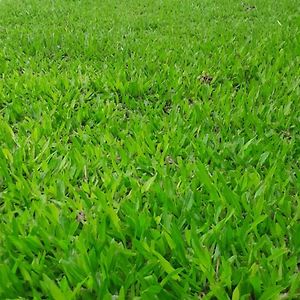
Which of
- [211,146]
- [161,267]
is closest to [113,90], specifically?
[211,146]

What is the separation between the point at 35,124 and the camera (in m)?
2.49

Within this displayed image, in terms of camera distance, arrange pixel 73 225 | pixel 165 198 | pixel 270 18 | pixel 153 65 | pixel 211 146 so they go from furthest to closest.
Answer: pixel 270 18 → pixel 153 65 → pixel 211 146 → pixel 165 198 → pixel 73 225

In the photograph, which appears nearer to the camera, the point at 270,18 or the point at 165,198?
the point at 165,198

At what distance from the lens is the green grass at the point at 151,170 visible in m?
1.42

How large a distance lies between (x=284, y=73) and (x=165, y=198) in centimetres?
182

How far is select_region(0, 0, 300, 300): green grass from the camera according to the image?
1.42 metres

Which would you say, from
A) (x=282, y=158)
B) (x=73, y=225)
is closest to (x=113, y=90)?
(x=282, y=158)

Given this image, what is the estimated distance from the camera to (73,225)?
1616 millimetres

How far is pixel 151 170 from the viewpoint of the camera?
2.05m

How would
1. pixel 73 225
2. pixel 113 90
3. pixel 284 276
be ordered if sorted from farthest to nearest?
pixel 113 90 < pixel 73 225 < pixel 284 276

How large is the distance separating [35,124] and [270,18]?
3.54 metres

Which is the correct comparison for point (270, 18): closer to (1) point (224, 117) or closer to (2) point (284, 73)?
(2) point (284, 73)

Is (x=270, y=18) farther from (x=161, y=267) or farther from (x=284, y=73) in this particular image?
(x=161, y=267)

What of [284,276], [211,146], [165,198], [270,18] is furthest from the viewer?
[270,18]
